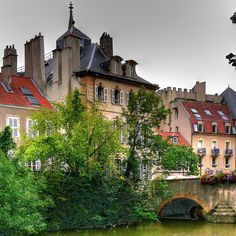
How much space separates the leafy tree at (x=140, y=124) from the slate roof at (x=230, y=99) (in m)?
31.2

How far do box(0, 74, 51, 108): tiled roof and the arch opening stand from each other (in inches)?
581

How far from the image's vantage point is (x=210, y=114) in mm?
69500

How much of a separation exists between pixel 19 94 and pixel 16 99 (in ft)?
3.42

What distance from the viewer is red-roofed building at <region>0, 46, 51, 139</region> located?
41.8 metres

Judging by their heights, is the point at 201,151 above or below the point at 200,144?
below

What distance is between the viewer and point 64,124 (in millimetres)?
39906

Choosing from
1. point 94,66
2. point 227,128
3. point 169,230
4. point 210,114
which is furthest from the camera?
point 227,128

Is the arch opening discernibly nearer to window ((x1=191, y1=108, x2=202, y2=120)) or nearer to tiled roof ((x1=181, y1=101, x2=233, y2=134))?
tiled roof ((x1=181, y1=101, x2=233, y2=134))

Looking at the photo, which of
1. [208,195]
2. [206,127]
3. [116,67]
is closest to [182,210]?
[208,195]

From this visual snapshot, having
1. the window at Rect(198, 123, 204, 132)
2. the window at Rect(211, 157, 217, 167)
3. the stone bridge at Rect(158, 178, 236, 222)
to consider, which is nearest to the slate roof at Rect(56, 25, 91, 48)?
the stone bridge at Rect(158, 178, 236, 222)

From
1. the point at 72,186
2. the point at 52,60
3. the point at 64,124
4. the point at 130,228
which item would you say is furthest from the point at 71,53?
the point at 130,228

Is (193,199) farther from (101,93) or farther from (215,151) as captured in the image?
(215,151)

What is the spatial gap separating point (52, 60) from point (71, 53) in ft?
12.6

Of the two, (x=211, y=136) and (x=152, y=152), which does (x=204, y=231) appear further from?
(x=211, y=136)
